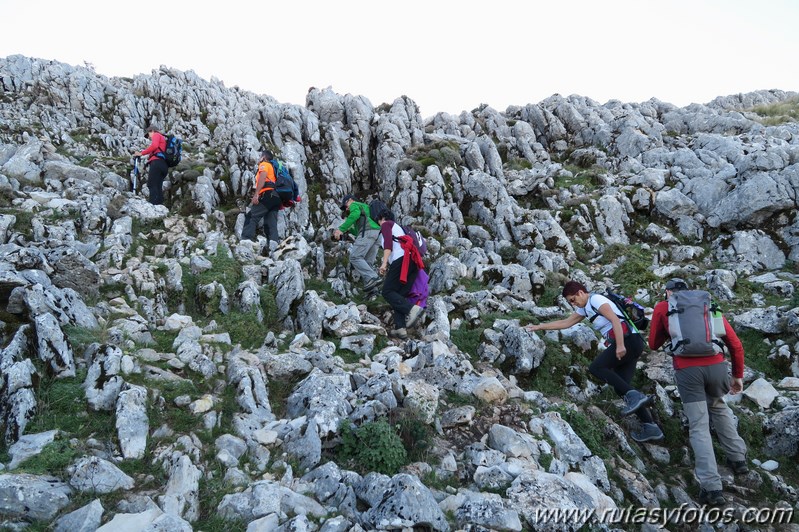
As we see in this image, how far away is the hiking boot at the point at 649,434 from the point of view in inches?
345

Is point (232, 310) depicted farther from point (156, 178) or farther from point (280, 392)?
point (156, 178)

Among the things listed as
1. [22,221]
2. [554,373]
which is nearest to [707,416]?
[554,373]

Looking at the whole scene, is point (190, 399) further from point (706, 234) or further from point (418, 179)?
point (706, 234)

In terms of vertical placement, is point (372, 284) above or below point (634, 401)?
above

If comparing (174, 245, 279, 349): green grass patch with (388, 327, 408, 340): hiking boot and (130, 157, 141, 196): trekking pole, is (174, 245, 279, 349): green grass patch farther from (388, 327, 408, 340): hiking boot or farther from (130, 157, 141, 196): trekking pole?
(130, 157, 141, 196): trekking pole

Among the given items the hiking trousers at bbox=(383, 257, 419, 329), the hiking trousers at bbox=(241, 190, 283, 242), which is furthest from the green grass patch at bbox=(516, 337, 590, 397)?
the hiking trousers at bbox=(241, 190, 283, 242)

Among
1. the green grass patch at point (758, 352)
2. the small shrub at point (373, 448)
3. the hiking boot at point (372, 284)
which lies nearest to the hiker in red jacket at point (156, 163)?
the hiking boot at point (372, 284)

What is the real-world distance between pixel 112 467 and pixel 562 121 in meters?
37.8

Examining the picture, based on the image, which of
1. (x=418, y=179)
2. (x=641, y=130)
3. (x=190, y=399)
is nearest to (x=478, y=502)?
(x=190, y=399)

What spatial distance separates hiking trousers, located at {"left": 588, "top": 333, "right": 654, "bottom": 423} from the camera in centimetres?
905

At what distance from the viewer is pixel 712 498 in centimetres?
729

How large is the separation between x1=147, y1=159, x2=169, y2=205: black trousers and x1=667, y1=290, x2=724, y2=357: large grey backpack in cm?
1788

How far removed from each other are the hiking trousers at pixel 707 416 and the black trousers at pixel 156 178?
59.9 feet

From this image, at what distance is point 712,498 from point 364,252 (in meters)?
10.7
